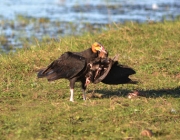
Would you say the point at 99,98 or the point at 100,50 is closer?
the point at 100,50

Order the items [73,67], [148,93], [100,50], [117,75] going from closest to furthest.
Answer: [73,67]
[100,50]
[117,75]
[148,93]

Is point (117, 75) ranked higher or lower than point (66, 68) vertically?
lower

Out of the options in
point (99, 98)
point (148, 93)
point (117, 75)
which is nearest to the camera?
point (117, 75)

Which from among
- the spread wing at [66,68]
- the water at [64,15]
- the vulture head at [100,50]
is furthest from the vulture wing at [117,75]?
the water at [64,15]

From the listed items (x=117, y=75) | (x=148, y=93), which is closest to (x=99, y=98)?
(x=117, y=75)

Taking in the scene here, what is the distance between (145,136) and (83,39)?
5.55 metres

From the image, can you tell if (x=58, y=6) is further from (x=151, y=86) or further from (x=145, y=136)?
(x=145, y=136)

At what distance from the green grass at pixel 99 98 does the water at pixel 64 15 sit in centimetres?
223

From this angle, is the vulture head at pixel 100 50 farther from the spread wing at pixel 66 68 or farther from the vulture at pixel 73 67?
the spread wing at pixel 66 68

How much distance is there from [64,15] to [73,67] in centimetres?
1195

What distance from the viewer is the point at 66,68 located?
6539 mm

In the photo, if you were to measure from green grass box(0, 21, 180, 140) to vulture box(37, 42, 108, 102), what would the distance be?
328 millimetres

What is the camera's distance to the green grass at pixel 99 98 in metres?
5.39

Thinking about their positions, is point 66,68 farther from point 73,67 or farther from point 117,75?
point 117,75
